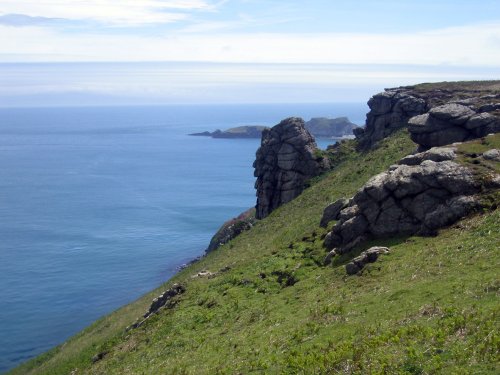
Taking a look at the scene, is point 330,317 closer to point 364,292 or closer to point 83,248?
point 364,292

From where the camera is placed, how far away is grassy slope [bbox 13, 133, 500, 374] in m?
20.2

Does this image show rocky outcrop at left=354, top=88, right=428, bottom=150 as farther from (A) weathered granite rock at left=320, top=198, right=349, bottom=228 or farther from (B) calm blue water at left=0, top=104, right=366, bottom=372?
(B) calm blue water at left=0, top=104, right=366, bottom=372

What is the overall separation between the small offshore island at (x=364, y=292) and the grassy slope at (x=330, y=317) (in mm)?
89

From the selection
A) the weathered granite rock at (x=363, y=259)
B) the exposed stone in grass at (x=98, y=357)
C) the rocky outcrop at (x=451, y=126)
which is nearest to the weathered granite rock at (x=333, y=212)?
the weathered granite rock at (x=363, y=259)

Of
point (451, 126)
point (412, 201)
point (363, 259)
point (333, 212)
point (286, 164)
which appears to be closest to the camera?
point (363, 259)

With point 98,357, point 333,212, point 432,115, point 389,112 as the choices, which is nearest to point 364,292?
point 333,212

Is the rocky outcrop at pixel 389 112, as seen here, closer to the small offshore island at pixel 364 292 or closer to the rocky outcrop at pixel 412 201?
the small offshore island at pixel 364 292

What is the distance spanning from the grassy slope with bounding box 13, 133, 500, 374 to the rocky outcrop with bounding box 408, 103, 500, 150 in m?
13.8

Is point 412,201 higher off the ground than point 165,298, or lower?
higher

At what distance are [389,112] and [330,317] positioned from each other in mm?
57702

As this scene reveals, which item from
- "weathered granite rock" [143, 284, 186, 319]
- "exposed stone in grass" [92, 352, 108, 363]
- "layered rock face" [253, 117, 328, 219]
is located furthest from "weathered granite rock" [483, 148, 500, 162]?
"layered rock face" [253, 117, 328, 219]

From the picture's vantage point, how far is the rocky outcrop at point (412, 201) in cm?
3400

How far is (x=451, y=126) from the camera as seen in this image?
4928 cm

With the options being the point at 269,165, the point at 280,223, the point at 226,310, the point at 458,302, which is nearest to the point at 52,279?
the point at 269,165
